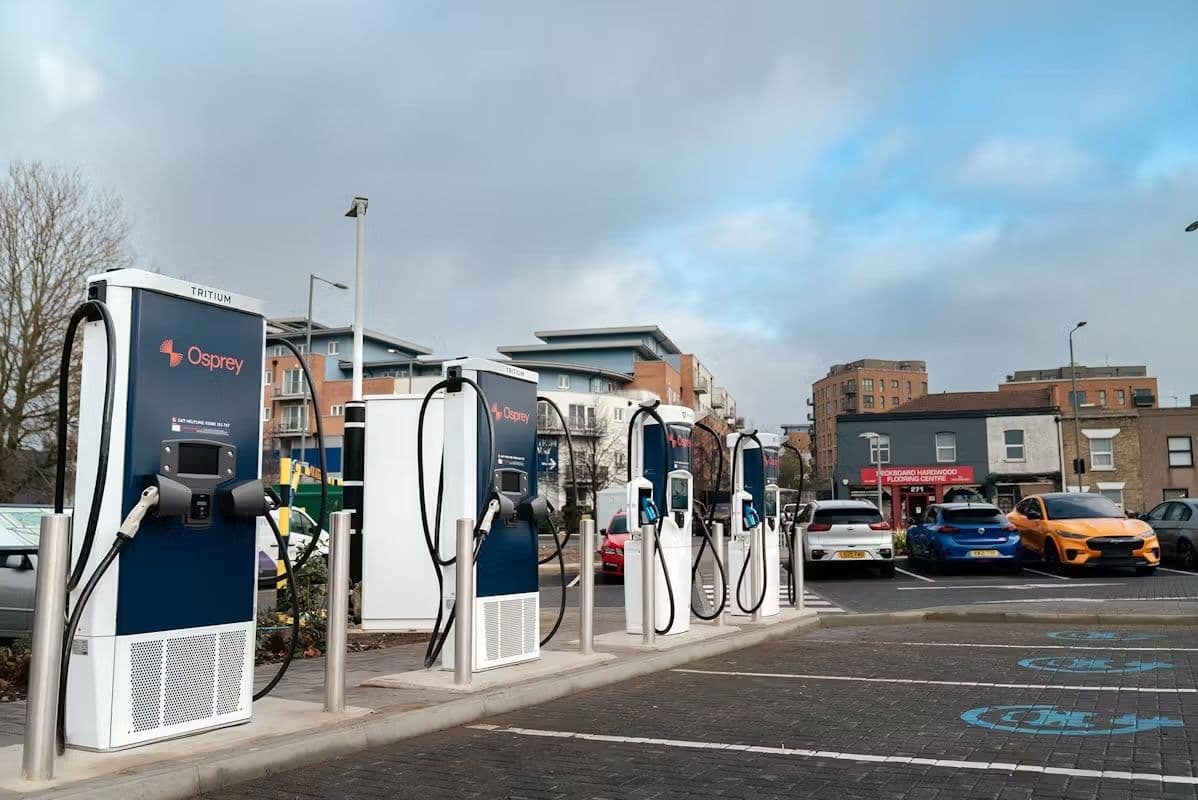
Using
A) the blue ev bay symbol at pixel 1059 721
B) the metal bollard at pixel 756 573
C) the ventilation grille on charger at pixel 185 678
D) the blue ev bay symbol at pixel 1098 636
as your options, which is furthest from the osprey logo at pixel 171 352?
the blue ev bay symbol at pixel 1098 636

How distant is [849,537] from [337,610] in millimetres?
14974

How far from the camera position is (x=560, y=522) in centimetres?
6103

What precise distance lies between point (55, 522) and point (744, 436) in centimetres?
930

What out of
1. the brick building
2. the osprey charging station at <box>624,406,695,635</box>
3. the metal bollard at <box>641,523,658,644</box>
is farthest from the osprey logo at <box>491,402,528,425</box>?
the brick building

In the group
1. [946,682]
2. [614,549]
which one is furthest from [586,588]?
[614,549]

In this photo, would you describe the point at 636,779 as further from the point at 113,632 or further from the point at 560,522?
the point at 560,522

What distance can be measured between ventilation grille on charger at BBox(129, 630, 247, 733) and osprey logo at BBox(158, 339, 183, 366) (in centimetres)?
152

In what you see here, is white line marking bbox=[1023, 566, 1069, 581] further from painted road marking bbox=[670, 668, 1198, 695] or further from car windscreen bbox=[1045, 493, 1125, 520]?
painted road marking bbox=[670, 668, 1198, 695]

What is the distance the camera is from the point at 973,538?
66.3 ft

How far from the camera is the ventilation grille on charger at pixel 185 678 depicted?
17.7 ft

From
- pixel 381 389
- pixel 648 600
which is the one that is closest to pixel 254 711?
pixel 648 600

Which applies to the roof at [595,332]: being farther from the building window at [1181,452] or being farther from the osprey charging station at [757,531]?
the osprey charging station at [757,531]

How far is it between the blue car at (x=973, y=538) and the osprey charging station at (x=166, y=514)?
664 inches

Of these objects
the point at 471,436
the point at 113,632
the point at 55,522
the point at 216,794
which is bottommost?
the point at 216,794
